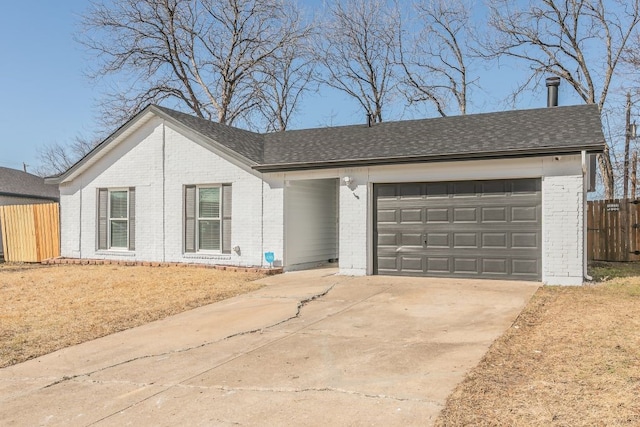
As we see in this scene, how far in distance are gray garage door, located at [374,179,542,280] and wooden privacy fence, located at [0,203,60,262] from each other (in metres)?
11.6

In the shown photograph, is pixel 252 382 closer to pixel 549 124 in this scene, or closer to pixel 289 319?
pixel 289 319

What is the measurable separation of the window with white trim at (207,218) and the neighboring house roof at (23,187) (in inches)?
510

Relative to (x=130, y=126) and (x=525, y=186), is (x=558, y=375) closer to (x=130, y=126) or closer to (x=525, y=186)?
(x=525, y=186)

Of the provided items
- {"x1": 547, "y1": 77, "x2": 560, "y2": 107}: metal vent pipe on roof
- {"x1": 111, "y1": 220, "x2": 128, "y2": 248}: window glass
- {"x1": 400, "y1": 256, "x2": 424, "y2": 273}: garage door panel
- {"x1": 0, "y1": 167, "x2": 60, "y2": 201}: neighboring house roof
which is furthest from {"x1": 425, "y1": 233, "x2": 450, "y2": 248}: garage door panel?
{"x1": 0, "y1": 167, "x2": 60, "y2": 201}: neighboring house roof

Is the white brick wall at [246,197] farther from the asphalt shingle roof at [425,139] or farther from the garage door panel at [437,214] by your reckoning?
the garage door panel at [437,214]

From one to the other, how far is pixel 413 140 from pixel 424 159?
1.74 meters

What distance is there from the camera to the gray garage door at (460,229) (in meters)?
11.0

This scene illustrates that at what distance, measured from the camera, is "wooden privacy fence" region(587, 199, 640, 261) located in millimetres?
16656

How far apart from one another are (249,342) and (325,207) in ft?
30.0

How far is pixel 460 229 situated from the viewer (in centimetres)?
1151

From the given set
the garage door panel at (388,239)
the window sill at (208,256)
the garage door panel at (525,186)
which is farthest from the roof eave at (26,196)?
the garage door panel at (525,186)

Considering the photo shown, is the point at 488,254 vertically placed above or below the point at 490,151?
below

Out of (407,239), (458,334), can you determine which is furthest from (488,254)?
(458,334)

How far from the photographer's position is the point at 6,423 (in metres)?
4.26
